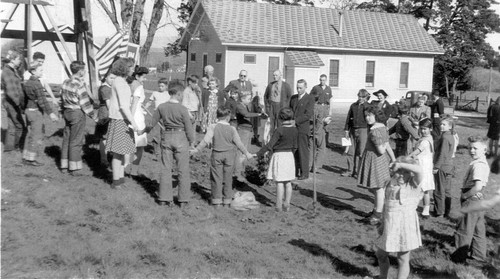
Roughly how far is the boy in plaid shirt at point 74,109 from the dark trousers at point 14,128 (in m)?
0.71

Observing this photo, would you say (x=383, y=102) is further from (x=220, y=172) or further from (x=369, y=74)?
(x=369, y=74)

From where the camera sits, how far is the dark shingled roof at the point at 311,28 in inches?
1524

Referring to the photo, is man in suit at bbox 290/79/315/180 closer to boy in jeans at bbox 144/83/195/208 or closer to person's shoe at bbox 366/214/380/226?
person's shoe at bbox 366/214/380/226

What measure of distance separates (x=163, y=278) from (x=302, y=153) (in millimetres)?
6045

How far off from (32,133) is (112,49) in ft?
14.2

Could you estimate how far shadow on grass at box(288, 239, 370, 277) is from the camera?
7.59 m

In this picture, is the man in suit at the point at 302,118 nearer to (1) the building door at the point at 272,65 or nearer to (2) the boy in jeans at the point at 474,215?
(2) the boy in jeans at the point at 474,215

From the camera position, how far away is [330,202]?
11.2 metres

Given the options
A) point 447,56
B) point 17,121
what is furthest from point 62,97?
point 447,56

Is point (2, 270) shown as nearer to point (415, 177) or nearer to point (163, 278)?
point (163, 278)

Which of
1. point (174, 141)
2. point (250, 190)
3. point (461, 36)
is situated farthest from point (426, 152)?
point (461, 36)

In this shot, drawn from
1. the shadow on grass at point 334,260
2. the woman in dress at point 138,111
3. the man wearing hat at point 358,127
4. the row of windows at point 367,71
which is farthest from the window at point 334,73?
the shadow on grass at point 334,260

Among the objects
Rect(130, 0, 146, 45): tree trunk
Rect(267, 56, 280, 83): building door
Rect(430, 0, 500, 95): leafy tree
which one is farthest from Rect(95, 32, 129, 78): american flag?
Rect(430, 0, 500, 95): leafy tree

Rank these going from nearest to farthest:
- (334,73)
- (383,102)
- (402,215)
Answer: (402,215), (383,102), (334,73)
